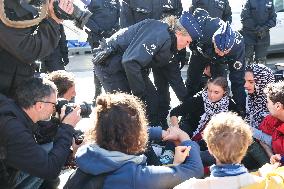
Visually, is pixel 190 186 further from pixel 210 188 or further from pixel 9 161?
pixel 9 161

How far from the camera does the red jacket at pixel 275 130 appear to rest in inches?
136

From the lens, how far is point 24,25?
2680 millimetres

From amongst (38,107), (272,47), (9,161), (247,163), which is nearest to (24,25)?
(38,107)

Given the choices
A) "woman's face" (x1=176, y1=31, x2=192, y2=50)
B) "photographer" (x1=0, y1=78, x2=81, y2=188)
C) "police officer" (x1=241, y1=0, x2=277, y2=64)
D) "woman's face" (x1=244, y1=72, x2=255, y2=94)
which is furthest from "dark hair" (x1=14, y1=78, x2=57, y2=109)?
"police officer" (x1=241, y1=0, x2=277, y2=64)

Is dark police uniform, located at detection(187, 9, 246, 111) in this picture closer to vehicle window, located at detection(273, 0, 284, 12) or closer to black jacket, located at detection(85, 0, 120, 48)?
black jacket, located at detection(85, 0, 120, 48)

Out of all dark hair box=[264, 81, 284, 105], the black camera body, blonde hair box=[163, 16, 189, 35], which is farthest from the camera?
blonde hair box=[163, 16, 189, 35]

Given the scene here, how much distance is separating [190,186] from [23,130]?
0.98 m

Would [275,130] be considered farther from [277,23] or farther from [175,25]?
[277,23]

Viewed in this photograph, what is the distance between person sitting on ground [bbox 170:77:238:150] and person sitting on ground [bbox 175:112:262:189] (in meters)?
1.52

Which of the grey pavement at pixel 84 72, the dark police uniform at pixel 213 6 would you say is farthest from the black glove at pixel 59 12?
the dark police uniform at pixel 213 6

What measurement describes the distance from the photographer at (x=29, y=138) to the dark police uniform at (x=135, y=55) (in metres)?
0.87

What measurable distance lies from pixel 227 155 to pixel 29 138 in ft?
3.56

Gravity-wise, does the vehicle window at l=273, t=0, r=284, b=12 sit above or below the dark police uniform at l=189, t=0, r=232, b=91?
below

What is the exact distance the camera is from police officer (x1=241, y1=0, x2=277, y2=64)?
288 inches
